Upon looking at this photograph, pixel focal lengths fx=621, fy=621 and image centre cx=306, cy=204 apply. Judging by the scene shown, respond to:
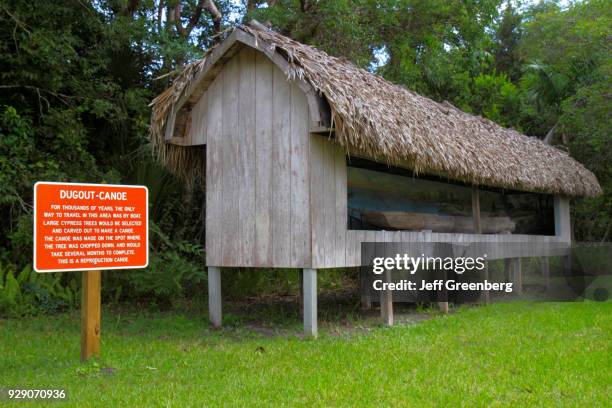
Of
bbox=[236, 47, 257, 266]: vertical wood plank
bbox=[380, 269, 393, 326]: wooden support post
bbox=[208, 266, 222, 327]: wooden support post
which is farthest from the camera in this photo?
bbox=[380, 269, 393, 326]: wooden support post

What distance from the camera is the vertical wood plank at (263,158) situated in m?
7.46

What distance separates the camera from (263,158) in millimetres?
7543

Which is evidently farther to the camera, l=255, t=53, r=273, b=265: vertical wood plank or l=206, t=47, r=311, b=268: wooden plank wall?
l=255, t=53, r=273, b=265: vertical wood plank

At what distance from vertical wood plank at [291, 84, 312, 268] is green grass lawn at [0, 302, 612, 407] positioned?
40.3 inches

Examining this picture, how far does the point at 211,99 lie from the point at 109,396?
4.37 metres

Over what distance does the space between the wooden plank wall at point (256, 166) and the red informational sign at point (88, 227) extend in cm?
195

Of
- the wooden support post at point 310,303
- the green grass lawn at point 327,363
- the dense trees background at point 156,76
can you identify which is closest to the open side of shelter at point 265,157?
the wooden support post at point 310,303

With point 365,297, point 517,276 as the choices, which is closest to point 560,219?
point 517,276

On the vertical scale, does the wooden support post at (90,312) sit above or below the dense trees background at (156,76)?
below

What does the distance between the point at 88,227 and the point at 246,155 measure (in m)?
2.72

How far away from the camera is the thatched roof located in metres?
7.04

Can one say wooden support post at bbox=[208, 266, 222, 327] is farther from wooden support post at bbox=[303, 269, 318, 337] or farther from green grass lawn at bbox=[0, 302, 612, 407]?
wooden support post at bbox=[303, 269, 318, 337]

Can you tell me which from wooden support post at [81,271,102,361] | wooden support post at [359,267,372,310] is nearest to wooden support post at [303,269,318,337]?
wooden support post at [81,271,102,361]

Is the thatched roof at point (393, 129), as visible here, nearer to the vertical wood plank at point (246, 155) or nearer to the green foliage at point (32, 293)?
the vertical wood plank at point (246, 155)
